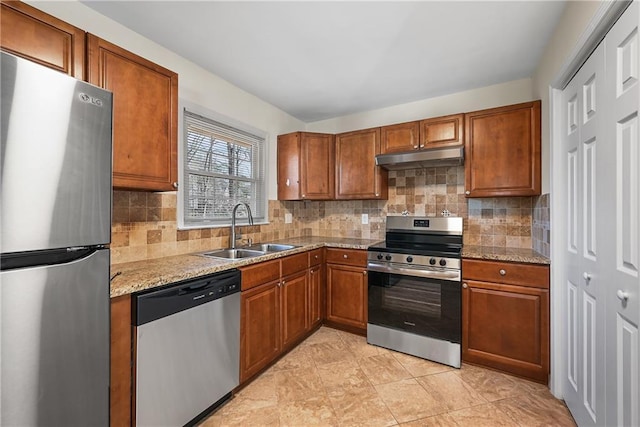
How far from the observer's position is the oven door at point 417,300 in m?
2.32

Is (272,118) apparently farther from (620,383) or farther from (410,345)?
(620,383)

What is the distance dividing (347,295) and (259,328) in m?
1.05

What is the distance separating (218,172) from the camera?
2699mm

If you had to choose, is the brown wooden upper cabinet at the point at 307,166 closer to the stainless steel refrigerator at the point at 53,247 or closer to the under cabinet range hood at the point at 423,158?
the under cabinet range hood at the point at 423,158

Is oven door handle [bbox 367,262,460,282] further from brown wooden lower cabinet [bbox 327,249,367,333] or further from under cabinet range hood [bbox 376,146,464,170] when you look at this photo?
under cabinet range hood [bbox 376,146,464,170]

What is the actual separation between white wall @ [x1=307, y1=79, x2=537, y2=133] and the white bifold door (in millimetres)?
997

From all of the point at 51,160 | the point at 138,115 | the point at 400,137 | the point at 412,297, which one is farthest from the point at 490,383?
the point at 138,115

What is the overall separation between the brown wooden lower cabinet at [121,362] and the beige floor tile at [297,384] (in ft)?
3.07

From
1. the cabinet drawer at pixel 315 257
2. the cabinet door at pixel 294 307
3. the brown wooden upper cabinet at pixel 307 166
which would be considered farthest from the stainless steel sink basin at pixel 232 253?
the brown wooden upper cabinet at pixel 307 166

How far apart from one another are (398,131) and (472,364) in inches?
87.3


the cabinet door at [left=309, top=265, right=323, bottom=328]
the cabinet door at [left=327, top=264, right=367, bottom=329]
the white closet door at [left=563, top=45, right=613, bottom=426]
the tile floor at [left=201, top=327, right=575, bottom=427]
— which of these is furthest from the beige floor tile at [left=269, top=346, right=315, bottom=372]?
the white closet door at [left=563, top=45, right=613, bottom=426]

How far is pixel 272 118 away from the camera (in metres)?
3.29

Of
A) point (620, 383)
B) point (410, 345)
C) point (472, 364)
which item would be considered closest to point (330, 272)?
point (410, 345)

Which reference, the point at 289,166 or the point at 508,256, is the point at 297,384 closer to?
the point at 508,256
